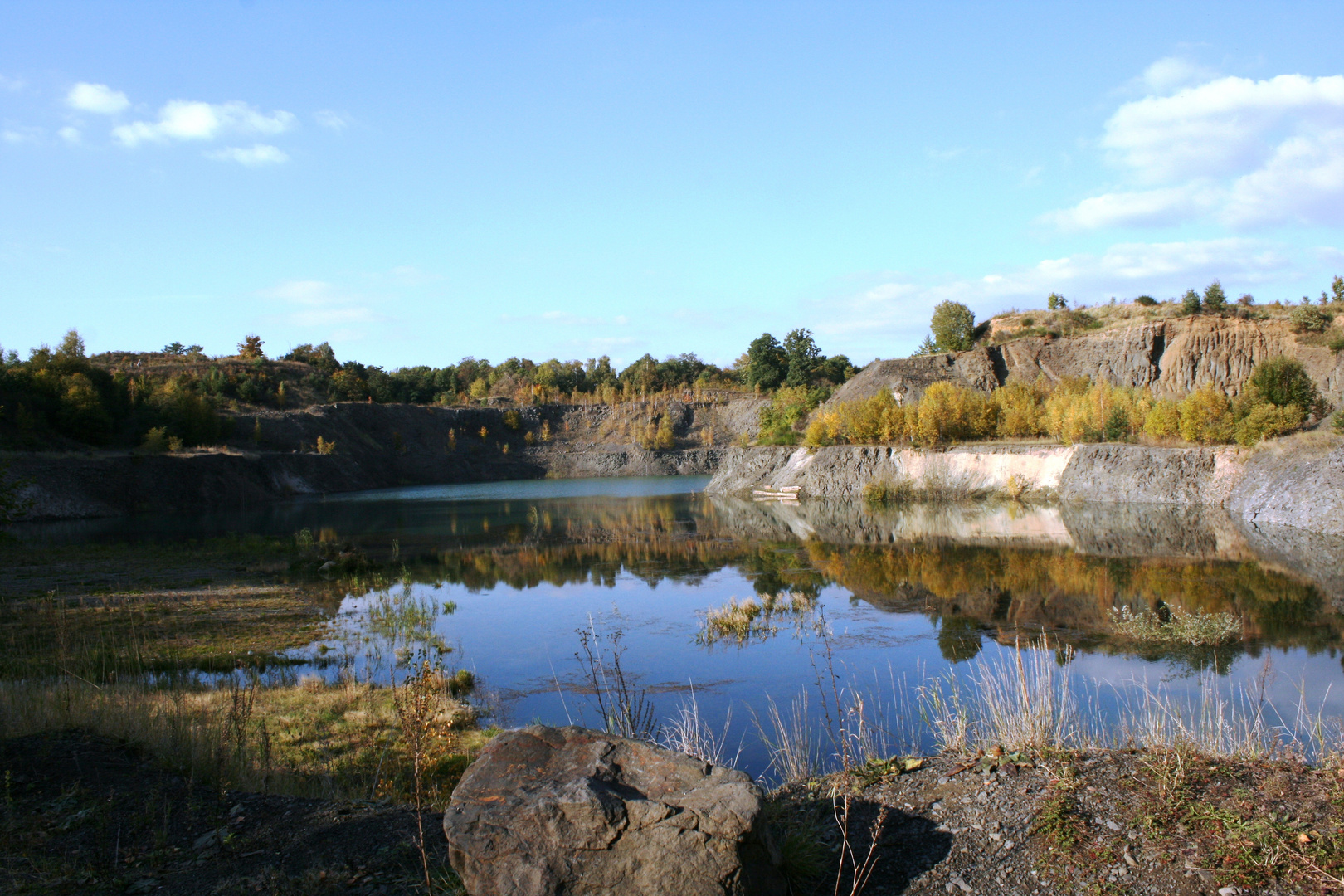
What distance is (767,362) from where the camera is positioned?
87.9 metres

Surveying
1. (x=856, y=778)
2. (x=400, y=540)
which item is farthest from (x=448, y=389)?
(x=856, y=778)

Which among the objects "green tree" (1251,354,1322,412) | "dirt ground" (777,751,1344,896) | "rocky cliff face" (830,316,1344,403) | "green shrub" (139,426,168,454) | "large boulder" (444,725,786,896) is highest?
"rocky cliff face" (830,316,1344,403)

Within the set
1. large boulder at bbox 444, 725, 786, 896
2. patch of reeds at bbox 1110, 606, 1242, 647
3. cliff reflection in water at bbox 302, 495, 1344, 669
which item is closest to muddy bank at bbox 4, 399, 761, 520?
cliff reflection in water at bbox 302, 495, 1344, 669

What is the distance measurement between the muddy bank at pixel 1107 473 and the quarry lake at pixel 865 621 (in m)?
1.59

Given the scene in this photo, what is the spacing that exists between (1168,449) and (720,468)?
28.8m

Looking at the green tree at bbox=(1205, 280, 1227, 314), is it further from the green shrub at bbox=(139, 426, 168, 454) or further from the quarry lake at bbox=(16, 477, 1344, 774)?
the green shrub at bbox=(139, 426, 168, 454)

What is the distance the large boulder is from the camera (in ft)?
13.2

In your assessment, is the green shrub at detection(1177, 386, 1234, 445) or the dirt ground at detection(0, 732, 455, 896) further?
the green shrub at detection(1177, 386, 1234, 445)

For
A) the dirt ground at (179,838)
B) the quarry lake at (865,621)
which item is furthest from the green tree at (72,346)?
the dirt ground at (179,838)

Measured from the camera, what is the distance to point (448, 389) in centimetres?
11506

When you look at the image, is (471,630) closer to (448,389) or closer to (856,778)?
(856,778)

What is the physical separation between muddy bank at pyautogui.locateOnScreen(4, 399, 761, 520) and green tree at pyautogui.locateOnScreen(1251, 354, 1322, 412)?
55.4 meters

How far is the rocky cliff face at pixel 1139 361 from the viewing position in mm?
45562

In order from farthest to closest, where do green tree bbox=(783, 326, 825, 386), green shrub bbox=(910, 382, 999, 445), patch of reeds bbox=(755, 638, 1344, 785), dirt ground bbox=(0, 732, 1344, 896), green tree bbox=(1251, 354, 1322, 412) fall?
green tree bbox=(783, 326, 825, 386)
green shrub bbox=(910, 382, 999, 445)
green tree bbox=(1251, 354, 1322, 412)
patch of reeds bbox=(755, 638, 1344, 785)
dirt ground bbox=(0, 732, 1344, 896)
